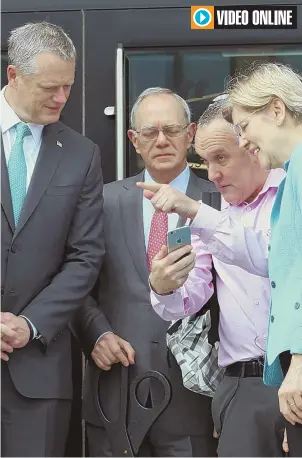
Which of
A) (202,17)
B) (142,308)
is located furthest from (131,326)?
(202,17)

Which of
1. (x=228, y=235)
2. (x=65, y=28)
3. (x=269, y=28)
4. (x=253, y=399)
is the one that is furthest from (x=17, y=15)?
(x=253, y=399)

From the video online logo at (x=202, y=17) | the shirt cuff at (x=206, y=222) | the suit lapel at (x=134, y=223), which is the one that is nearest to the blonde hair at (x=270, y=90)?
the shirt cuff at (x=206, y=222)

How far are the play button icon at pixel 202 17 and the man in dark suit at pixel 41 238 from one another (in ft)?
2.22

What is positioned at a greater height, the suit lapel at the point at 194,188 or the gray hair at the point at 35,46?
the gray hair at the point at 35,46

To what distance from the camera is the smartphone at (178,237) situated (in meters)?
3.19

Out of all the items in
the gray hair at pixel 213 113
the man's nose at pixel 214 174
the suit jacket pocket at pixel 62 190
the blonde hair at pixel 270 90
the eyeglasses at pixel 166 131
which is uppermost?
the blonde hair at pixel 270 90

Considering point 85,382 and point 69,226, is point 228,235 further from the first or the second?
point 85,382

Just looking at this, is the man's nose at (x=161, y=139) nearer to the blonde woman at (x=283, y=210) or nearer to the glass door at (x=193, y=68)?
the glass door at (x=193, y=68)

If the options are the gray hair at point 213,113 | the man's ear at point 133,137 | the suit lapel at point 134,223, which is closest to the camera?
the gray hair at point 213,113

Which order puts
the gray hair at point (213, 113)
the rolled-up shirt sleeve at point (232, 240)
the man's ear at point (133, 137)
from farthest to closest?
the man's ear at point (133, 137), the gray hair at point (213, 113), the rolled-up shirt sleeve at point (232, 240)

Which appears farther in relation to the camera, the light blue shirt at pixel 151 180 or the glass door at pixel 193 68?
the glass door at pixel 193 68

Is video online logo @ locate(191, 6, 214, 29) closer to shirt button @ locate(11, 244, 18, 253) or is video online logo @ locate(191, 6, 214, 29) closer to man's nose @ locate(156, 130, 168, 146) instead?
man's nose @ locate(156, 130, 168, 146)

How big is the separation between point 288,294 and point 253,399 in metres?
0.70

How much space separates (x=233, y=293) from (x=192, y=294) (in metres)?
0.14
